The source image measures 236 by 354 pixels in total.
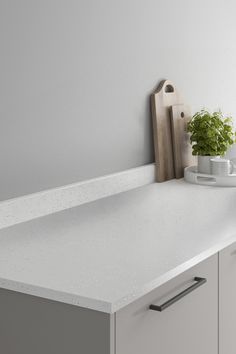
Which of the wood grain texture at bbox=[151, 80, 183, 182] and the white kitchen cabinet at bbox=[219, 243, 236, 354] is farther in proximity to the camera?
the wood grain texture at bbox=[151, 80, 183, 182]

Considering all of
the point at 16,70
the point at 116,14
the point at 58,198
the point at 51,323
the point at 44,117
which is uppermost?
the point at 116,14

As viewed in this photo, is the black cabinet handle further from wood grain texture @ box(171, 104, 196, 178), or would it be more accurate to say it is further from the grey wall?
wood grain texture @ box(171, 104, 196, 178)

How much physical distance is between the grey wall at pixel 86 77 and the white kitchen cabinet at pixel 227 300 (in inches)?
26.6

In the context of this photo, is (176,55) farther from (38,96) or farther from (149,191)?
(38,96)

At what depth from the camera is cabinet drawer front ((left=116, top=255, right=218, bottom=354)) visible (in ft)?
4.95

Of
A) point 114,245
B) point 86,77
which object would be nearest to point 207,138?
point 86,77

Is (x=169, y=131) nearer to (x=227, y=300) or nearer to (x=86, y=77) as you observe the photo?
(x=86, y=77)

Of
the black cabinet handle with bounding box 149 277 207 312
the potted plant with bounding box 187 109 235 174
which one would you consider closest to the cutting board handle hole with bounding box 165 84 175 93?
the potted plant with bounding box 187 109 235 174

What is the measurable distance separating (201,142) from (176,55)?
0.41 metres

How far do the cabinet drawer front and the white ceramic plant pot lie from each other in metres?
0.96

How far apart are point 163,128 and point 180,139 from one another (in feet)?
0.36

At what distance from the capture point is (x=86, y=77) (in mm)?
2402

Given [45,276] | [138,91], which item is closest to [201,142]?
[138,91]

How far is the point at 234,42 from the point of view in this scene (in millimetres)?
3445
